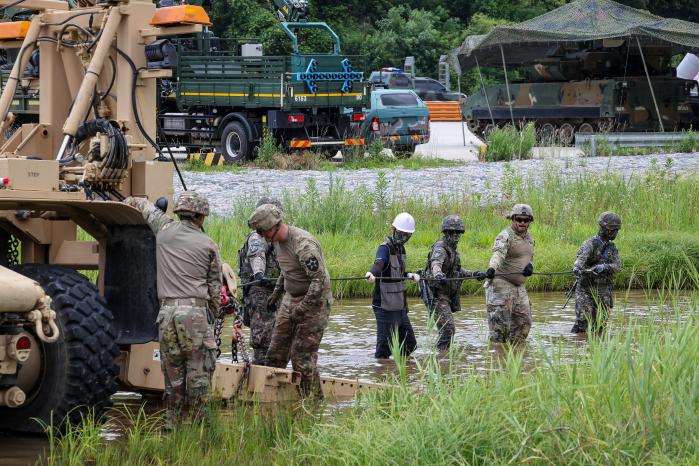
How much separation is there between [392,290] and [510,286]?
4.25 ft

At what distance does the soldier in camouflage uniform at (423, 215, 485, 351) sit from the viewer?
1249cm

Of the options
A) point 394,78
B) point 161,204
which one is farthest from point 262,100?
point 161,204

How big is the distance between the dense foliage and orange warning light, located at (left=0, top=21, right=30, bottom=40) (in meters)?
40.1

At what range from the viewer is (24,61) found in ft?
32.4

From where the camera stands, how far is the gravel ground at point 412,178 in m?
21.0

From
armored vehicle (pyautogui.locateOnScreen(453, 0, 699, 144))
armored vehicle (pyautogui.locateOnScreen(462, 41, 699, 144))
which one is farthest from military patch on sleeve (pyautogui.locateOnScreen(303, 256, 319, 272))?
armored vehicle (pyautogui.locateOnScreen(462, 41, 699, 144))

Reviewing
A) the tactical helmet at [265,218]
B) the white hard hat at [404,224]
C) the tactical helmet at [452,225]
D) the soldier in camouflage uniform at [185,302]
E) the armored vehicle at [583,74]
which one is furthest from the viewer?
the armored vehicle at [583,74]

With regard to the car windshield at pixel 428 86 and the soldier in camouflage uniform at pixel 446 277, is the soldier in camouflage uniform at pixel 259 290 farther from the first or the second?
the car windshield at pixel 428 86

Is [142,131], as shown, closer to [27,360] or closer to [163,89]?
[27,360]

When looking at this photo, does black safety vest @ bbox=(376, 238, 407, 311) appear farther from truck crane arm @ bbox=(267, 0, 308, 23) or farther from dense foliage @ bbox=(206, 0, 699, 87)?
dense foliage @ bbox=(206, 0, 699, 87)

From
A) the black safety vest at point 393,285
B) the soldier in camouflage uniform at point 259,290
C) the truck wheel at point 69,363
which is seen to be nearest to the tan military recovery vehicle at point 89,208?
the truck wheel at point 69,363

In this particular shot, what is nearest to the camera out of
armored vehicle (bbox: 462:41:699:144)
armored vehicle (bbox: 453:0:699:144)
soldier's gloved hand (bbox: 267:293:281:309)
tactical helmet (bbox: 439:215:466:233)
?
soldier's gloved hand (bbox: 267:293:281:309)

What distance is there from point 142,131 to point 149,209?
795mm

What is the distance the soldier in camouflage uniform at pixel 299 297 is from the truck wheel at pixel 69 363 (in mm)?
1549
